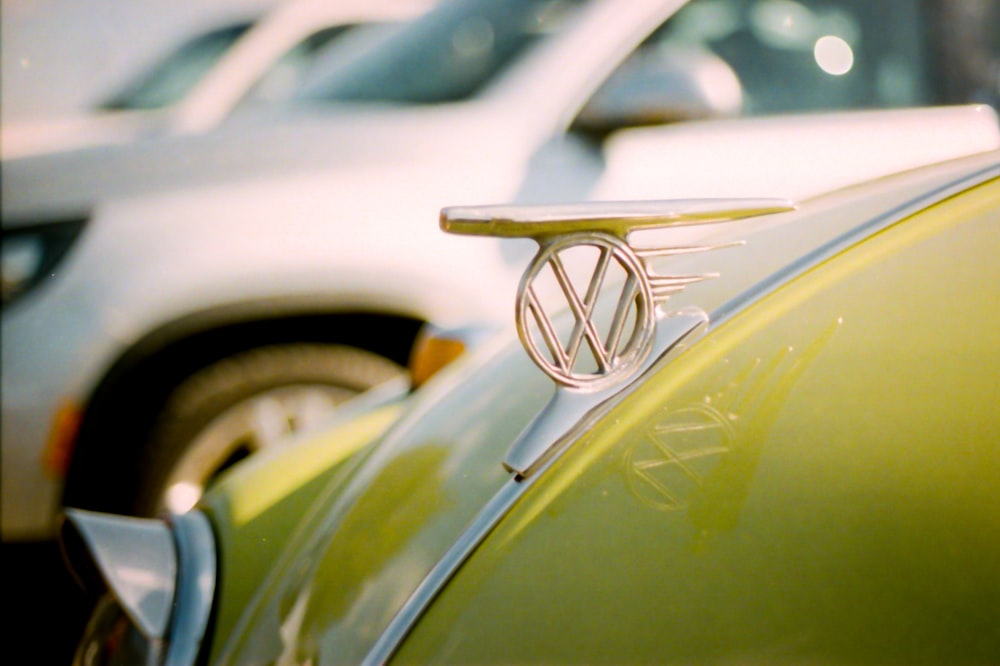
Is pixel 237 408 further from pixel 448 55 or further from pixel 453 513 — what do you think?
pixel 453 513

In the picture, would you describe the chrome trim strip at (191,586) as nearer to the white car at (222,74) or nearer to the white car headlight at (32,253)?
the white car headlight at (32,253)

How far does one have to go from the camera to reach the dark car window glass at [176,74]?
5.70m

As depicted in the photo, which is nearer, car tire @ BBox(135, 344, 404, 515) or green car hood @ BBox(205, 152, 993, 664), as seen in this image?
green car hood @ BBox(205, 152, 993, 664)

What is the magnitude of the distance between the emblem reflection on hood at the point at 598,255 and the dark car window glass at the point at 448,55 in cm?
227

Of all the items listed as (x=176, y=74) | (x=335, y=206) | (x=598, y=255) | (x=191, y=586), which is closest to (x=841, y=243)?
(x=598, y=255)

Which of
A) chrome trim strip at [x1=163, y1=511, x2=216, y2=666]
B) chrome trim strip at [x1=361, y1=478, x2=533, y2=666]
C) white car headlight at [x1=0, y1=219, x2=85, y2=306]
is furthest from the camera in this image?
white car headlight at [x1=0, y1=219, x2=85, y2=306]

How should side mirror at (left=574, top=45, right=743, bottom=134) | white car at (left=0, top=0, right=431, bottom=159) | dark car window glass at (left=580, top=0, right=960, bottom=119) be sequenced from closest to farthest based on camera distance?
side mirror at (left=574, top=45, right=743, bottom=134)
dark car window glass at (left=580, top=0, right=960, bottom=119)
white car at (left=0, top=0, right=431, bottom=159)

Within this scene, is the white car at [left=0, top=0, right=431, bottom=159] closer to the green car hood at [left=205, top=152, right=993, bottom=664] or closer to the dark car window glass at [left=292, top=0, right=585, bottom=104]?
the dark car window glass at [left=292, top=0, right=585, bottom=104]

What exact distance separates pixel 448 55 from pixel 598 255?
2.54 meters

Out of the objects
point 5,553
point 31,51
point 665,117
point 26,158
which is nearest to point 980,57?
point 665,117

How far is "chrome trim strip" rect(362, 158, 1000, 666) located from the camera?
3.48ft

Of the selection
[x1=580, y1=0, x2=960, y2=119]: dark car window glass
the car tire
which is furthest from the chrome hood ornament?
[x1=580, y1=0, x2=960, y2=119]: dark car window glass

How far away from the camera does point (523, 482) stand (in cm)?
109

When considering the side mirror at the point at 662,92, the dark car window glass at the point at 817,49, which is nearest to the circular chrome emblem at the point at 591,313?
the side mirror at the point at 662,92
